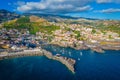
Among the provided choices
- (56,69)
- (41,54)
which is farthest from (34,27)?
(56,69)

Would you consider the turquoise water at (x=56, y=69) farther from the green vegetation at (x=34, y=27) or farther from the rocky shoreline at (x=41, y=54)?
the green vegetation at (x=34, y=27)

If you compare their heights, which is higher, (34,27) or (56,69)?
(34,27)

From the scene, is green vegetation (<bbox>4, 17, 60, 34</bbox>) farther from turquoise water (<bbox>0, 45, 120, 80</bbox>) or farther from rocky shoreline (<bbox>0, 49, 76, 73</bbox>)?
turquoise water (<bbox>0, 45, 120, 80</bbox>)

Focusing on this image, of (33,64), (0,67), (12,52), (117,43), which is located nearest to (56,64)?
(33,64)

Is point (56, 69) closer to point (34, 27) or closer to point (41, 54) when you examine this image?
point (41, 54)

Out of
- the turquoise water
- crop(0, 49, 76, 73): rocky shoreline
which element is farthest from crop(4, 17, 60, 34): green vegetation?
the turquoise water

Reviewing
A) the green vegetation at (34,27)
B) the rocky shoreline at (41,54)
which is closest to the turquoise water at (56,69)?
the rocky shoreline at (41,54)

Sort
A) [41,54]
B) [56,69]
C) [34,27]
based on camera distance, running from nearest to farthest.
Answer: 1. [56,69]
2. [41,54]
3. [34,27]

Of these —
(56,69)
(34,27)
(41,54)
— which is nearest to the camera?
(56,69)

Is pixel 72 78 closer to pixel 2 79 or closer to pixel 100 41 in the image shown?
pixel 2 79
